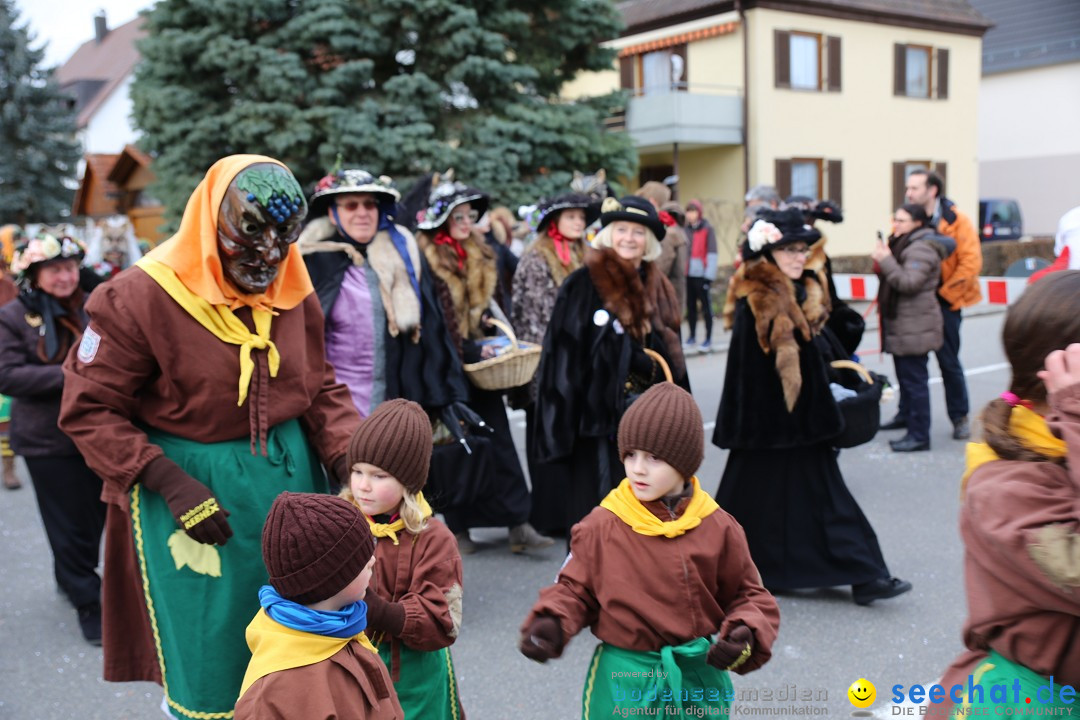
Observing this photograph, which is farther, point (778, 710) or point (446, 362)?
point (446, 362)

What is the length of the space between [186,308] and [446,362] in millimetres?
2213

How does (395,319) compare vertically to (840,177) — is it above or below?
below

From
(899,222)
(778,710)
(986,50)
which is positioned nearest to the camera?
(778,710)

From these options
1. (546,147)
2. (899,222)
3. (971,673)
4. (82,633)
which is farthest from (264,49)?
(971,673)

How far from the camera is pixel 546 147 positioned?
14.4 m

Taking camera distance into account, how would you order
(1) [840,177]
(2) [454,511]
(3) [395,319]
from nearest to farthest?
(3) [395,319]
(2) [454,511]
(1) [840,177]

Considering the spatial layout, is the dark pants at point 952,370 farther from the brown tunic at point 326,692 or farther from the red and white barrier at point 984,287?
the brown tunic at point 326,692

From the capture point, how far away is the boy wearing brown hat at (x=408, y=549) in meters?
2.82

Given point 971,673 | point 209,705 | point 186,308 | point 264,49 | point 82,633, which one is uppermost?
point 264,49

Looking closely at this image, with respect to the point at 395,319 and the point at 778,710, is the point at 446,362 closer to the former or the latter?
the point at 395,319

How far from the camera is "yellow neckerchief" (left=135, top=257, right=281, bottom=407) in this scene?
308cm

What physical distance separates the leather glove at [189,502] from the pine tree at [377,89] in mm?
10851

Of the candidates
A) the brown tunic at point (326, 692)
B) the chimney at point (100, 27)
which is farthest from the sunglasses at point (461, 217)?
the chimney at point (100, 27)

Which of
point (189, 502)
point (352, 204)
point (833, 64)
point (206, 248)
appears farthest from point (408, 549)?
point (833, 64)
